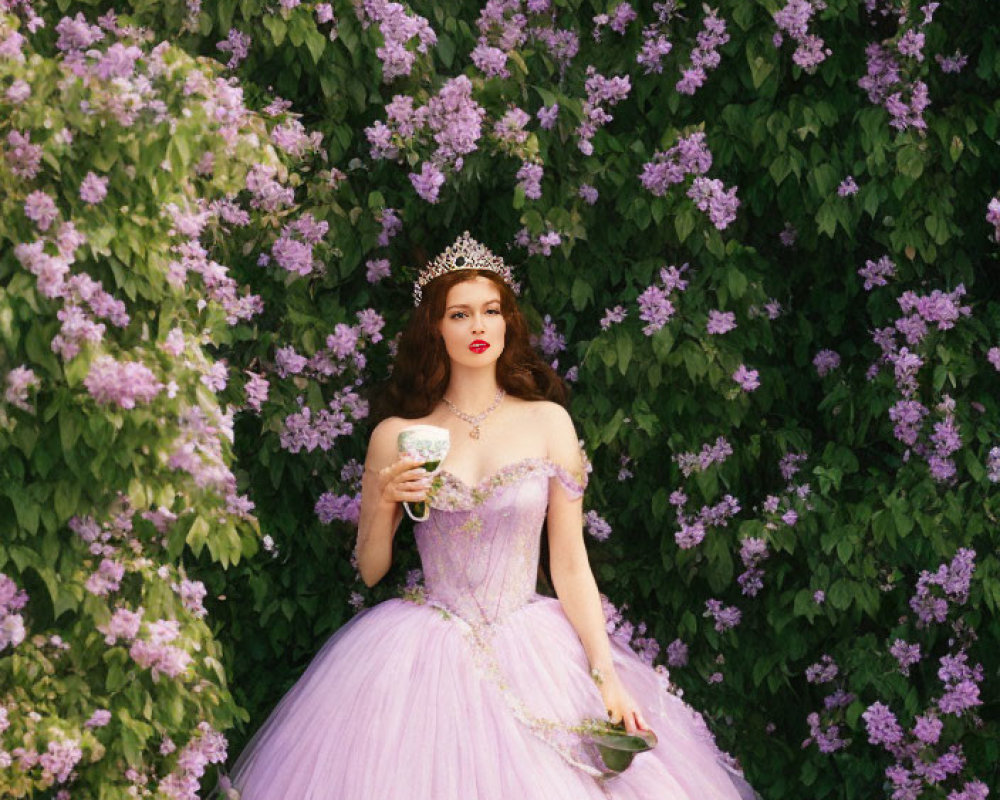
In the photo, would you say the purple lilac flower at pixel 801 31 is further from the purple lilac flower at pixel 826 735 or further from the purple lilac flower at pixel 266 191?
the purple lilac flower at pixel 826 735

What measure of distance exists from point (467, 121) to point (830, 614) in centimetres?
199

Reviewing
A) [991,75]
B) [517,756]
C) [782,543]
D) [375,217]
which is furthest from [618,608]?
[991,75]

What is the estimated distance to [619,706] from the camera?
423 centimetres

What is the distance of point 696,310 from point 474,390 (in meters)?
0.87

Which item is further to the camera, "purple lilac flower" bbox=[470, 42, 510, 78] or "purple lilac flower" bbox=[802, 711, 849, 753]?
"purple lilac flower" bbox=[802, 711, 849, 753]

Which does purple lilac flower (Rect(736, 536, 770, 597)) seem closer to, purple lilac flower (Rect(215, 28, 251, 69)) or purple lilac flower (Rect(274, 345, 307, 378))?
purple lilac flower (Rect(274, 345, 307, 378))

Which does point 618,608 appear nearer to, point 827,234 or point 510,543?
point 510,543

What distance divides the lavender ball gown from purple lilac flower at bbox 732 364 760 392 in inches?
29.0

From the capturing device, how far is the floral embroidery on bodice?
440 centimetres

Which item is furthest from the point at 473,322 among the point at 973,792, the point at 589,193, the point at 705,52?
the point at 973,792

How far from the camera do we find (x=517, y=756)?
3979 mm

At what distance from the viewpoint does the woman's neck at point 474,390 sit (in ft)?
15.1

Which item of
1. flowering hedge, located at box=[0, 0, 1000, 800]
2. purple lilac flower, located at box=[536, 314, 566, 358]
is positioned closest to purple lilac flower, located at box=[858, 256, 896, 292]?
flowering hedge, located at box=[0, 0, 1000, 800]

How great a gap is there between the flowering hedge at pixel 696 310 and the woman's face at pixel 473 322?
0.41m
